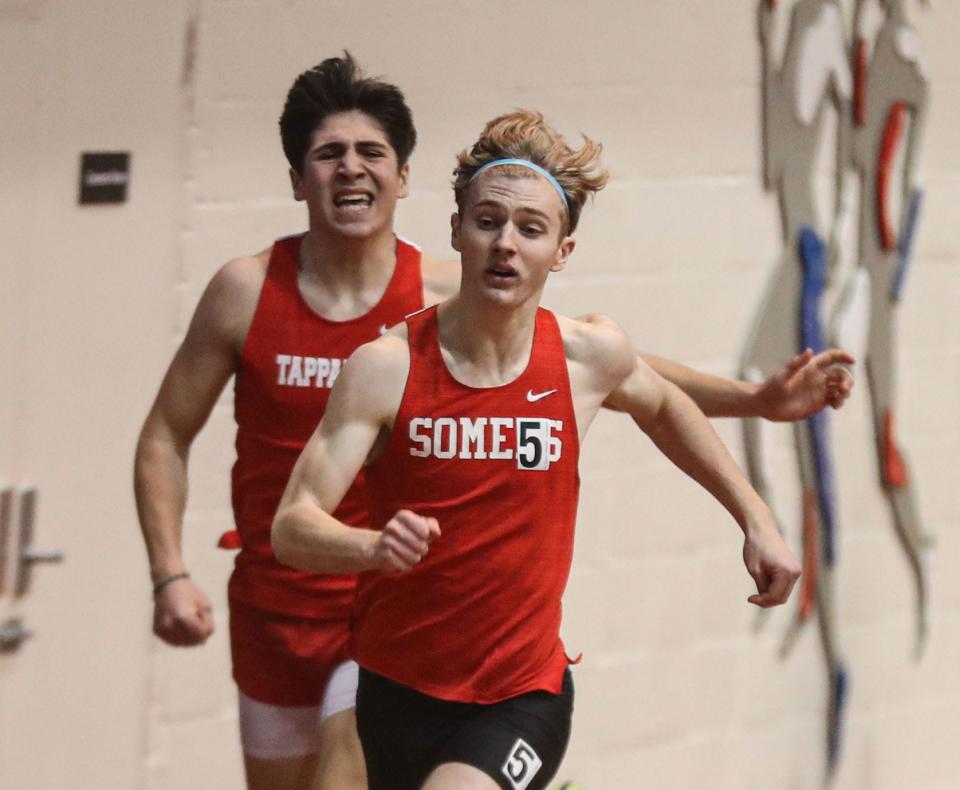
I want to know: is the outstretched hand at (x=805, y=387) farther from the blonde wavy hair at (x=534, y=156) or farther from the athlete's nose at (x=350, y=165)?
the athlete's nose at (x=350, y=165)

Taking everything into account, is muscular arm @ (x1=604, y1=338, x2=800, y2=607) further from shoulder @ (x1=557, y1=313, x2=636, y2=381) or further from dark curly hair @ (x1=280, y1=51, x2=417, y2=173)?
dark curly hair @ (x1=280, y1=51, x2=417, y2=173)

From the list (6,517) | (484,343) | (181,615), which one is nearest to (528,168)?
(484,343)

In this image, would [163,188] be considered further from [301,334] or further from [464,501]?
[464,501]

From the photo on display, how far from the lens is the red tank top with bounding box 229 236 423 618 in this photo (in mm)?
2510

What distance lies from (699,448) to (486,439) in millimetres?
365

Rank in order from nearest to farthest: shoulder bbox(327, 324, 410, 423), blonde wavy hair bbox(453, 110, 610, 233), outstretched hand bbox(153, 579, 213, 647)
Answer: shoulder bbox(327, 324, 410, 423) → blonde wavy hair bbox(453, 110, 610, 233) → outstretched hand bbox(153, 579, 213, 647)

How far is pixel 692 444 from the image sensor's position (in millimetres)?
2367

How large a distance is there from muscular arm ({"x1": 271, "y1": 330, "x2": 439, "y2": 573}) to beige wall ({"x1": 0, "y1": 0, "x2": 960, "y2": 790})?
101 cm

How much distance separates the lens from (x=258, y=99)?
305 centimetres

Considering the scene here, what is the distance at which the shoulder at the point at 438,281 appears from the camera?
8.45 feet

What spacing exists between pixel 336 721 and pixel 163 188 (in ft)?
3.54

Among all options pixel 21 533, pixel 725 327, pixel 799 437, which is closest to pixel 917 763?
pixel 799 437

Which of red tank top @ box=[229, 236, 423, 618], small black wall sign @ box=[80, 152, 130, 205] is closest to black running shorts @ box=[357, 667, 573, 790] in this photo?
red tank top @ box=[229, 236, 423, 618]

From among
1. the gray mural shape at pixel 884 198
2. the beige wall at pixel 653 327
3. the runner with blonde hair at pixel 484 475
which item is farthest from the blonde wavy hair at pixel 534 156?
the gray mural shape at pixel 884 198
